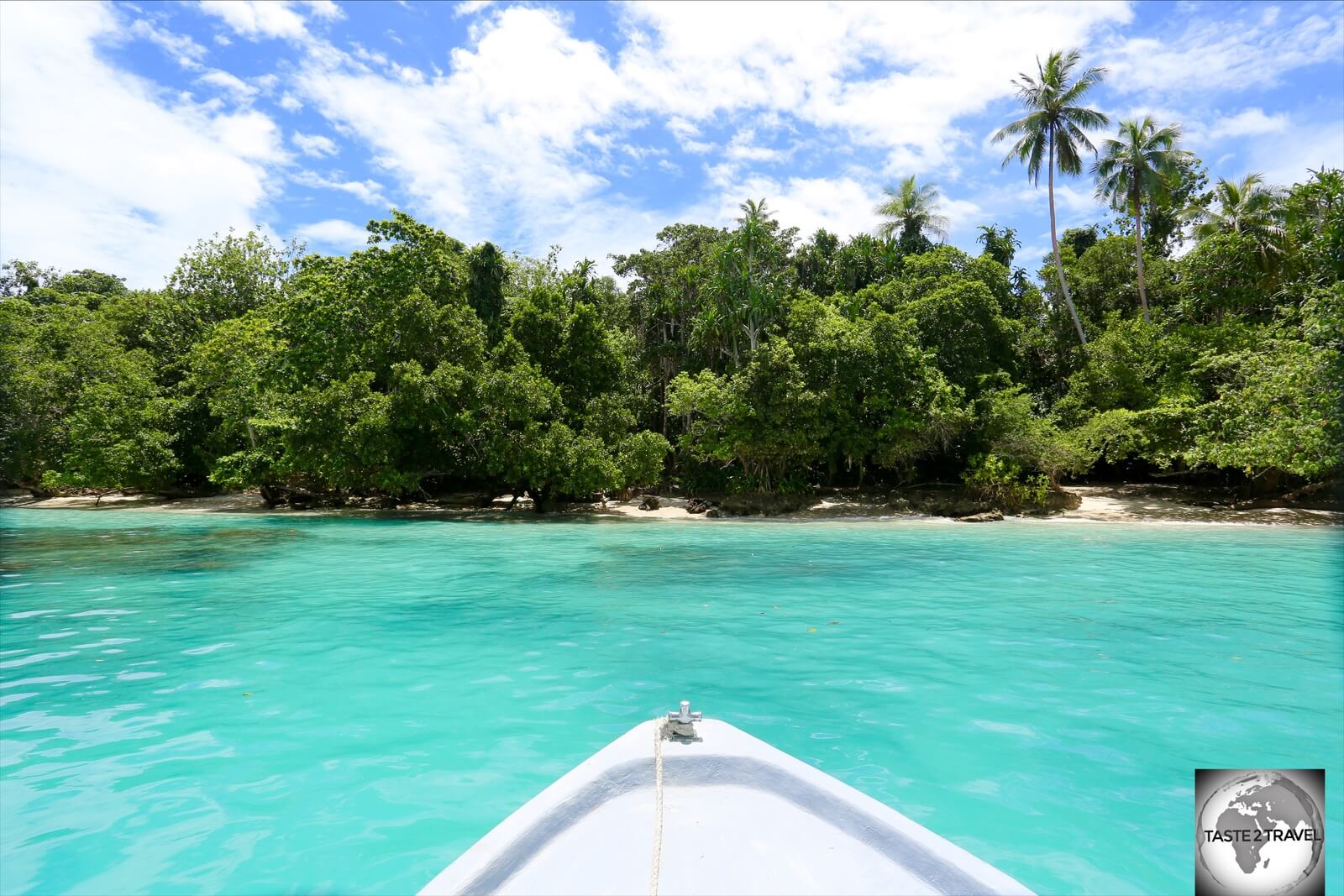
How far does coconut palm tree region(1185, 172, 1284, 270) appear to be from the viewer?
80.4 ft

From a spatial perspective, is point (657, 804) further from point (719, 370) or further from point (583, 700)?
point (719, 370)

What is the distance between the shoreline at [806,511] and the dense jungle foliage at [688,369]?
3.64 ft

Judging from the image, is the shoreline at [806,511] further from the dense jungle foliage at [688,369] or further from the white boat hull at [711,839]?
the white boat hull at [711,839]

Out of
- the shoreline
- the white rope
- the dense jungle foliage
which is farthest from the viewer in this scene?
the dense jungle foliage

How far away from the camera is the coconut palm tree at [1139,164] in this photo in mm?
29438

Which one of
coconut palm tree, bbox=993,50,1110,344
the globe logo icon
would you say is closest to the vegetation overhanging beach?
coconut palm tree, bbox=993,50,1110,344

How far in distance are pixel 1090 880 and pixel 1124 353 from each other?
2778cm

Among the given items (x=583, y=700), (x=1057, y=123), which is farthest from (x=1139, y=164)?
(x=583, y=700)

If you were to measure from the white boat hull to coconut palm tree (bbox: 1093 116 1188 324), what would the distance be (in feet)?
108

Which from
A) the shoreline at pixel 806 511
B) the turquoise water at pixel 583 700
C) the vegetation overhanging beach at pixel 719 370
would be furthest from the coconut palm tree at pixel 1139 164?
the turquoise water at pixel 583 700

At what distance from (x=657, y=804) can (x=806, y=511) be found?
2424 centimetres

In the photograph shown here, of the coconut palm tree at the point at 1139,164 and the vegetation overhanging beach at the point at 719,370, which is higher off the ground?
the coconut palm tree at the point at 1139,164

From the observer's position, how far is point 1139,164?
29.6 metres

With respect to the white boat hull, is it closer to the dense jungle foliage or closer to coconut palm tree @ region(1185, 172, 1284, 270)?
the dense jungle foliage
